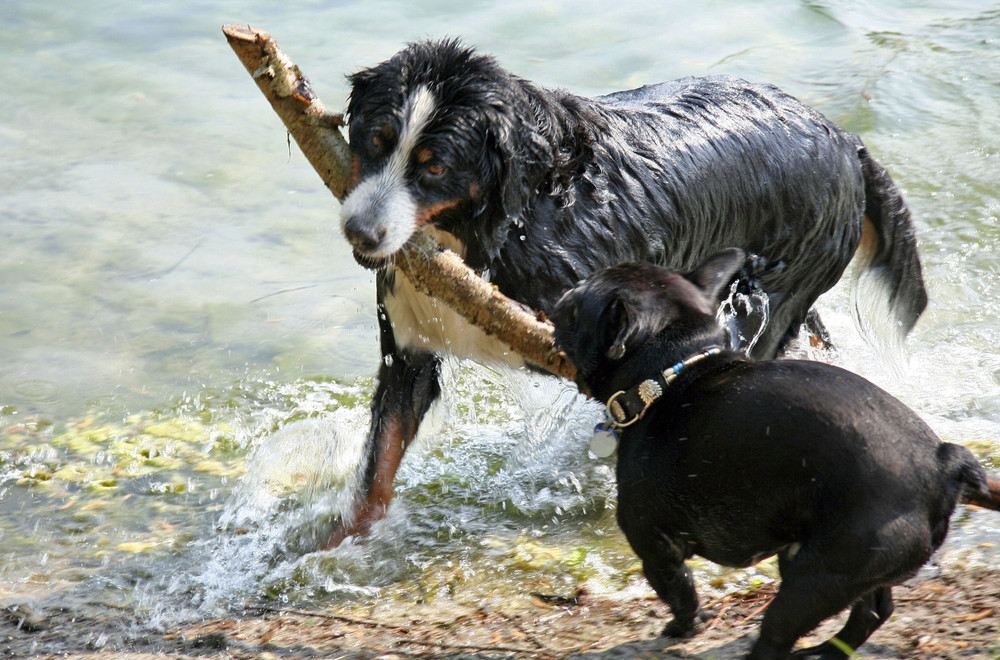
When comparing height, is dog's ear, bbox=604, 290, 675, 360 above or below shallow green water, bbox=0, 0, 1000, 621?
above

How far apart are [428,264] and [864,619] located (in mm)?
1722

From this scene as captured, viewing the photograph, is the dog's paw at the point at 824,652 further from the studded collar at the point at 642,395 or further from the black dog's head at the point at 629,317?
the black dog's head at the point at 629,317

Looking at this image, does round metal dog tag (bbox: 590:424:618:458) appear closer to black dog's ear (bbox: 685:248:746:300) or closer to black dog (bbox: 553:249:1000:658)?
black dog (bbox: 553:249:1000:658)

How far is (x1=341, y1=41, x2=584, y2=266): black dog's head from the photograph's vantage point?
11.4ft

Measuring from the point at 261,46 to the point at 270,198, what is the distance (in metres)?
4.32

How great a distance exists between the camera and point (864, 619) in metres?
Answer: 2.77

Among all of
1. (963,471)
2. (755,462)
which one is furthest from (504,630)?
(963,471)

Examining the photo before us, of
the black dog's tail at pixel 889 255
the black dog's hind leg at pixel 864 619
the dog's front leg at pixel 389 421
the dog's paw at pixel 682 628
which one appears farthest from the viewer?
the black dog's tail at pixel 889 255

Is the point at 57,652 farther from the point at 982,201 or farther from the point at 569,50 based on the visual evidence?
the point at 569,50

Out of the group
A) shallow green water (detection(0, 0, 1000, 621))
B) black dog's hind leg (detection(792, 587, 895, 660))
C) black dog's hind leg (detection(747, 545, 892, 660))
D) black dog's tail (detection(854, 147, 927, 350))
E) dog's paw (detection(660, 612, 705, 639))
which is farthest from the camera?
black dog's tail (detection(854, 147, 927, 350))

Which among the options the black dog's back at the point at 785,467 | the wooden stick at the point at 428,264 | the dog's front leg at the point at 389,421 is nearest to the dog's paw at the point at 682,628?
the black dog's back at the point at 785,467

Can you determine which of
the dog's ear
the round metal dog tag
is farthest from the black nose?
the round metal dog tag

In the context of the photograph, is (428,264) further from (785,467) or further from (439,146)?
(785,467)

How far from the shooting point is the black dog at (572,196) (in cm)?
351
